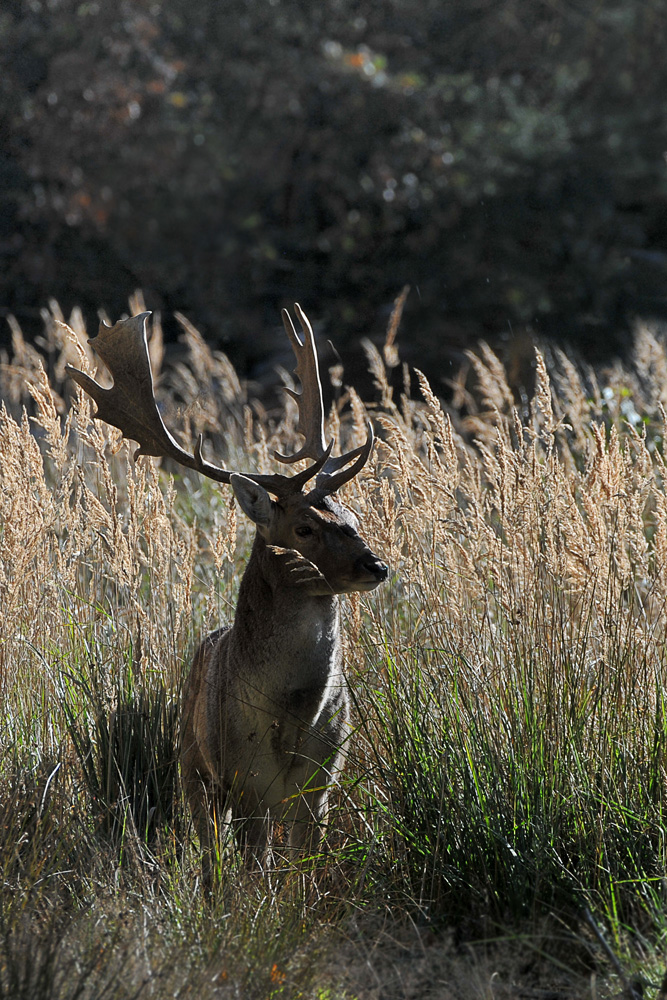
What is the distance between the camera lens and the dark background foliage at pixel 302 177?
605 inches

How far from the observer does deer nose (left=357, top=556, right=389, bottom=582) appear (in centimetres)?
368

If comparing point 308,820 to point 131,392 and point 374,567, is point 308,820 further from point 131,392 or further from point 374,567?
point 131,392

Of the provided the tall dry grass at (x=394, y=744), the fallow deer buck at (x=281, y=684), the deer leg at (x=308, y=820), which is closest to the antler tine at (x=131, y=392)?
the tall dry grass at (x=394, y=744)

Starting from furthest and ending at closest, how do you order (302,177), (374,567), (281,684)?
(302,177) < (281,684) < (374,567)

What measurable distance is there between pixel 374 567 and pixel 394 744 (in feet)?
2.07

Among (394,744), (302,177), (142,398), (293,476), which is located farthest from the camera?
(302,177)

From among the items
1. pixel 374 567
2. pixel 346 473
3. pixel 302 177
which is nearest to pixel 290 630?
pixel 374 567

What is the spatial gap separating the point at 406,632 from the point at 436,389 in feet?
31.5

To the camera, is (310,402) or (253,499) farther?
A: (310,402)

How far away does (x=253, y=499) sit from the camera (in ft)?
13.2

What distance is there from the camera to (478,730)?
3613mm

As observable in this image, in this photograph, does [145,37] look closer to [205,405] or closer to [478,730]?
[205,405]

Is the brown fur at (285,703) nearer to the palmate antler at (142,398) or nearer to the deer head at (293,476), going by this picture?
the deer head at (293,476)

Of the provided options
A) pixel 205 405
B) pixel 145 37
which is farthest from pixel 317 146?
pixel 205 405
